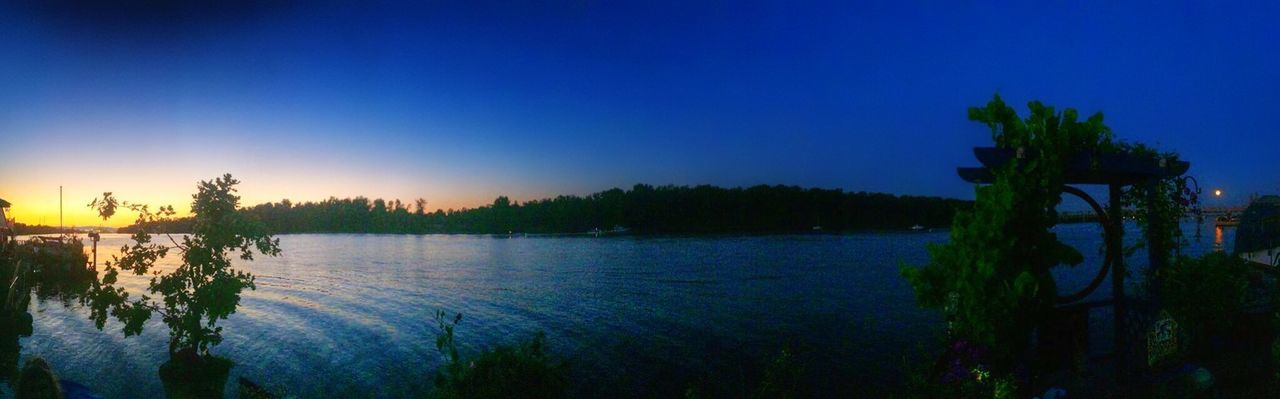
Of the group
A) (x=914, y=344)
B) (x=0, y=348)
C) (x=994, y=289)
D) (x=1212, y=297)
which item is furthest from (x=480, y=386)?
(x=0, y=348)

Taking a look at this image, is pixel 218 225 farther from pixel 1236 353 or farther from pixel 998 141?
pixel 1236 353

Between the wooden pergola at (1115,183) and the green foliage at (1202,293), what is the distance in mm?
486

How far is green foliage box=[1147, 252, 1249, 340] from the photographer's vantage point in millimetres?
7656

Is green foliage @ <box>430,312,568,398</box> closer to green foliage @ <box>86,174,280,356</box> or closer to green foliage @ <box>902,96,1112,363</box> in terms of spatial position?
green foliage @ <box>902,96,1112,363</box>

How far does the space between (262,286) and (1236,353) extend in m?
43.2

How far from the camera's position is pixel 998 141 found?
254 inches

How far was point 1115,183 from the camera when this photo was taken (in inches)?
297

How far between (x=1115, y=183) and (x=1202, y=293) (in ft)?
5.51

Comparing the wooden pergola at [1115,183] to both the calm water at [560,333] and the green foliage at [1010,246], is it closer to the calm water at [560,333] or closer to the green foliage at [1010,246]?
the green foliage at [1010,246]

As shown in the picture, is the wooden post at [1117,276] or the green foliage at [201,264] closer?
the wooden post at [1117,276]

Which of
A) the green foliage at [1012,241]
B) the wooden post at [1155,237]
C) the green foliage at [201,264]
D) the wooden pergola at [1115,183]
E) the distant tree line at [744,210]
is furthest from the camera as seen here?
the distant tree line at [744,210]

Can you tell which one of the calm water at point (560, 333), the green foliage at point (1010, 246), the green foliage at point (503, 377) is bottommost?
the calm water at point (560, 333)

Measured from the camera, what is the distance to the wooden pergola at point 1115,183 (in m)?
6.55

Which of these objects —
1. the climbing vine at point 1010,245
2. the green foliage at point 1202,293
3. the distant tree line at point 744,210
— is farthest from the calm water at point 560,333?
the distant tree line at point 744,210
